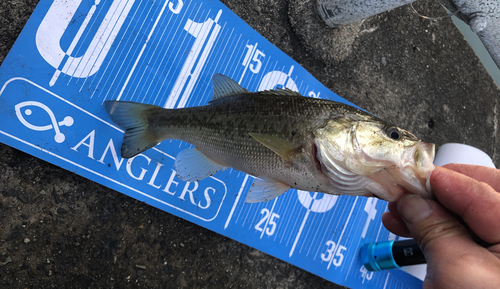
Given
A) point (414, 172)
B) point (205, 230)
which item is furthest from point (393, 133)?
point (205, 230)

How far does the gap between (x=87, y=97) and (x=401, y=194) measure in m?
1.82

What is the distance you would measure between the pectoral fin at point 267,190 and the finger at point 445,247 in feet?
1.59

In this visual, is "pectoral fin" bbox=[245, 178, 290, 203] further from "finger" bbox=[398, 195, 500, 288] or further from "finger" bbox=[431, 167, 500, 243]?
"finger" bbox=[431, 167, 500, 243]

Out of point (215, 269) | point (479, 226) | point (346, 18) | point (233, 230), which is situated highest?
point (346, 18)

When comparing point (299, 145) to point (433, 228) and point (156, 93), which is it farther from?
point (156, 93)

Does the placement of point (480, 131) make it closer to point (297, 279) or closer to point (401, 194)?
point (297, 279)

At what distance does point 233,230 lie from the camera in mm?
2094

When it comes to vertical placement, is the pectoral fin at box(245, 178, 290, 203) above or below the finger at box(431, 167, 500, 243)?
below

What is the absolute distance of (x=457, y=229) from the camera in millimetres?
958

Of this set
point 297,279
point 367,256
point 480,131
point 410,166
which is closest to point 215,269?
point 297,279

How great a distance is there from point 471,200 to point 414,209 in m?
0.17

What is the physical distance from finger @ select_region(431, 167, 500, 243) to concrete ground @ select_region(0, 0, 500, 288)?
1.55 metres

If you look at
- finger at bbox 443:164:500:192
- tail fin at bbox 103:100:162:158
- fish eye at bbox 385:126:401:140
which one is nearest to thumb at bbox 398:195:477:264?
fish eye at bbox 385:126:401:140

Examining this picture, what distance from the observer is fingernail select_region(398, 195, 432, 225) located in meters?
1.01
